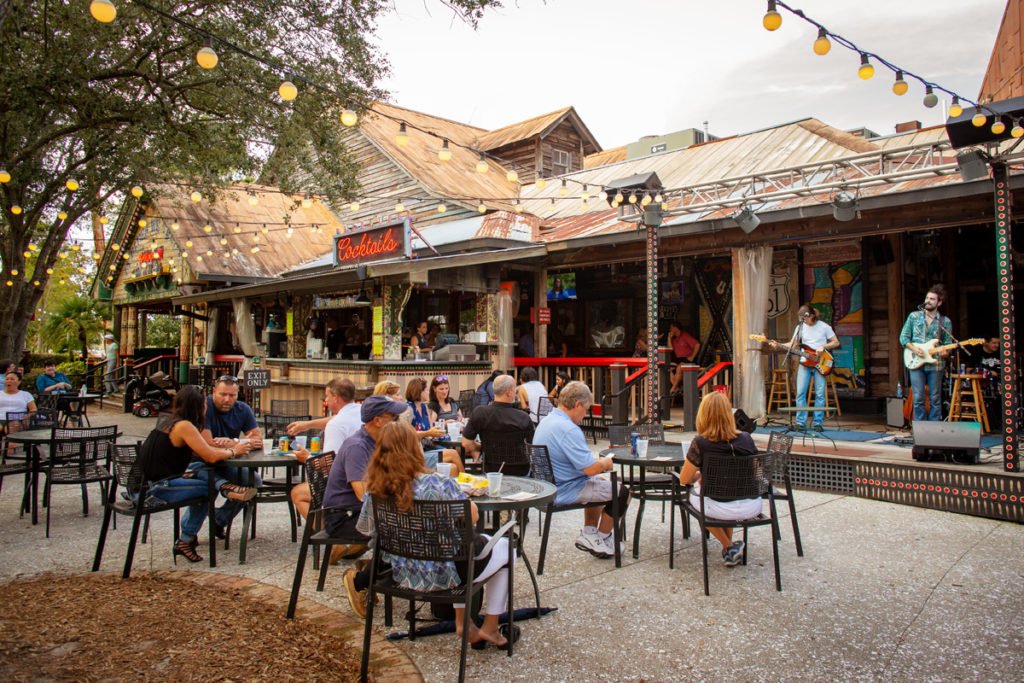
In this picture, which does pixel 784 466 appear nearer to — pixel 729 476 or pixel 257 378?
pixel 729 476

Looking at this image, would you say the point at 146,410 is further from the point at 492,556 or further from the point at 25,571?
the point at 492,556

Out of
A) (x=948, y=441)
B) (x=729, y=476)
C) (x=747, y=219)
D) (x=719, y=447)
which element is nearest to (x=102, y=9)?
(x=719, y=447)

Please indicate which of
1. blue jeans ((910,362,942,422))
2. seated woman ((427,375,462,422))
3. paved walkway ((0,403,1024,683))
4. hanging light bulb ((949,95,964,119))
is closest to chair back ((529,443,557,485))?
paved walkway ((0,403,1024,683))

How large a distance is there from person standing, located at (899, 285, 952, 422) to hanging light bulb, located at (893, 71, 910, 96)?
2.78 m

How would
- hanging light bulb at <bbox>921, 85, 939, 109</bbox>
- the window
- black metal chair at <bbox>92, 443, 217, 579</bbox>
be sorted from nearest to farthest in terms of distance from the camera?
1. black metal chair at <bbox>92, 443, 217, 579</bbox>
2. hanging light bulb at <bbox>921, 85, 939, 109</bbox>
3. the window

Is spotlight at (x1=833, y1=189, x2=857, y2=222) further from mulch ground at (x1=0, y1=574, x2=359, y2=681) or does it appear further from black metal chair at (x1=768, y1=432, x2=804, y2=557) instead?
mulch ground at (x1=0, y1=574, x2=359, y2=681)

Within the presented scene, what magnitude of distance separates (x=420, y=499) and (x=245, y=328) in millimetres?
15303

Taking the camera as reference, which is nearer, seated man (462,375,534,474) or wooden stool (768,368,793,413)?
seated man (462,375,534,474)

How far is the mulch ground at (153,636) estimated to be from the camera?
3.42 metres

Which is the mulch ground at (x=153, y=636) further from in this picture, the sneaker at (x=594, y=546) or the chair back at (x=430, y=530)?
the sneaker at (x=594, y=546)

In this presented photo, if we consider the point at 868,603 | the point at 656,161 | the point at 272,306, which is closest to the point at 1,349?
the point at 272,306

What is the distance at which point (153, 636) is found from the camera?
383 centimetres

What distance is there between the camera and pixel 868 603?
429 centimetres

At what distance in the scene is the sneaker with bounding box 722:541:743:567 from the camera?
5027 mm
